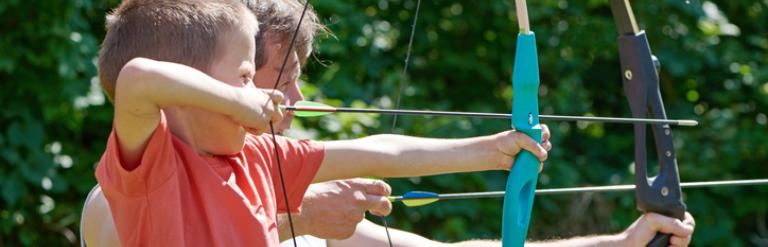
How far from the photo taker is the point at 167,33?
5.61 feet

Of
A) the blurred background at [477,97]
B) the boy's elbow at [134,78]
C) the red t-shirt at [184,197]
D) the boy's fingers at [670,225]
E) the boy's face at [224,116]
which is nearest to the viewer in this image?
the boy's elbow at [134,78]

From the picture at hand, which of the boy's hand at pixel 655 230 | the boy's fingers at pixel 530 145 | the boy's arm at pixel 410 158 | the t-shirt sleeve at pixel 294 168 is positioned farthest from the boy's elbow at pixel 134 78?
the boy's hand at pixel 655 230

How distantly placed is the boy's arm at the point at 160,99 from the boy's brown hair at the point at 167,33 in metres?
0.16

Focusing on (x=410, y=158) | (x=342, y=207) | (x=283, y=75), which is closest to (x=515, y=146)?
(x=410, y=158)

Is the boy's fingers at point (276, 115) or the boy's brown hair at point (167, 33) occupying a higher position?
the boy's brown hair at point (167, 33)

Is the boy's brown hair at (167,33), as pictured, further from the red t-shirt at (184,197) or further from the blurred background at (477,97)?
the blurred background at (477,97)

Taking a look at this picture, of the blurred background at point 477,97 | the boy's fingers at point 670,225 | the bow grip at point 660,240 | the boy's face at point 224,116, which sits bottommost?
the blurred background at point 477,97

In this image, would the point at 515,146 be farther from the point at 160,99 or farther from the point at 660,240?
the point at 160,99

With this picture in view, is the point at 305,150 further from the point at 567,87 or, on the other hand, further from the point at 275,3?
the point at 567,87

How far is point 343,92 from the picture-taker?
13.9 ft

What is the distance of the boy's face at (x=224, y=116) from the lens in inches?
66.7

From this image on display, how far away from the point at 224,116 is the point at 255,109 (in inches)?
5.4

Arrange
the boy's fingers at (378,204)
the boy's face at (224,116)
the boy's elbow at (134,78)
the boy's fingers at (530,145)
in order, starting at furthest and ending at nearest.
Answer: the boy's fingers at (378,204) < the boy's fingers at (530,145) < the boy's face at (224,116) < the boy's elbow at (134,78)

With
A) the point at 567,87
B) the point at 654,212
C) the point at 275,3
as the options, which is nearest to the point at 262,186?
the point at 275,3
